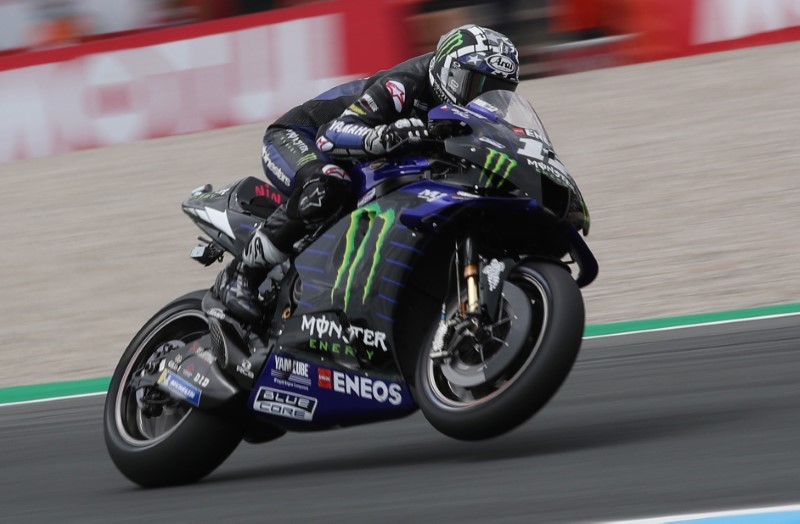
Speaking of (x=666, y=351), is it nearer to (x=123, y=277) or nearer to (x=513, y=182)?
(x=513, y=182)

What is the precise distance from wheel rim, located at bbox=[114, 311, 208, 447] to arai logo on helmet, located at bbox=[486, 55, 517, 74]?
1648mm

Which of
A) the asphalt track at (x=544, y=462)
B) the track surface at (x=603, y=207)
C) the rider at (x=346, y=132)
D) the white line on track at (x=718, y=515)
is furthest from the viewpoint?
the track surface at (x=603, y=207)

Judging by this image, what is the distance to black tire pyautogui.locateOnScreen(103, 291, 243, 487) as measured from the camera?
5.24 meters

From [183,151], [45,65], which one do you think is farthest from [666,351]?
[45,65]

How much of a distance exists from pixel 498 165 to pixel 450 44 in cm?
60

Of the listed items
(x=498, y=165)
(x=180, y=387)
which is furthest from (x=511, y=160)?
(x=180, y=387)

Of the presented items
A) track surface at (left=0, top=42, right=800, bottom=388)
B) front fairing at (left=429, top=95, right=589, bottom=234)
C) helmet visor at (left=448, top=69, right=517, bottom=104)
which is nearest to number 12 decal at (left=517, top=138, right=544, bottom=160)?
front fairing at (left=429, top=95, right=589, bottom=234)

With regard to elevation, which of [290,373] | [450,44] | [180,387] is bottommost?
[180,387]

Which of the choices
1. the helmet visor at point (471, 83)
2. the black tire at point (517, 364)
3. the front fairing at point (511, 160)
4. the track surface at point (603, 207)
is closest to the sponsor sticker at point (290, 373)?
the black tire at point (517, 364)

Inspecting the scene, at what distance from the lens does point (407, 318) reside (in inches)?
190

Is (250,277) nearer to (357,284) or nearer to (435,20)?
(357,284)

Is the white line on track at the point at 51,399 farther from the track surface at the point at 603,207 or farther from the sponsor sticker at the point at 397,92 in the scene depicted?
the sponsor sticker at the point at 397,92

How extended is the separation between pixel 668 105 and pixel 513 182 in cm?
864

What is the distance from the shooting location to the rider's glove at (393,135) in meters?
4.74
